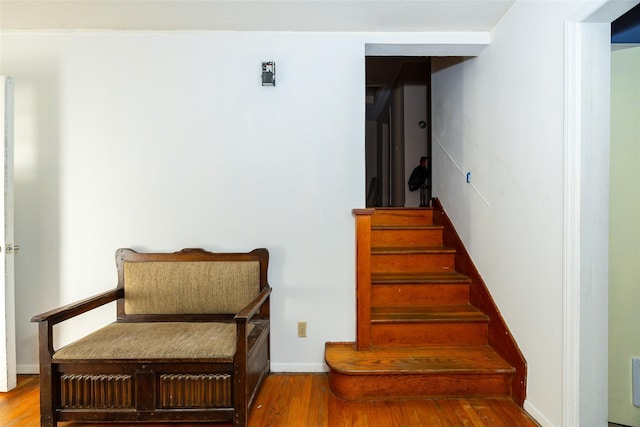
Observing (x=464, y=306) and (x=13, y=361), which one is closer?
(x=13, y=361)

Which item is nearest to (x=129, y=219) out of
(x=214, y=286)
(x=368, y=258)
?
(x=214, y=286)

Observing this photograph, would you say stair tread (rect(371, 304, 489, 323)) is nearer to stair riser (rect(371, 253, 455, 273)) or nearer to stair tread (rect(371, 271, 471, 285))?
stair tread (rect(371, 271, 471, 285))

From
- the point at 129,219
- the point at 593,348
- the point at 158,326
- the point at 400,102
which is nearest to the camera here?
the point at 593,348

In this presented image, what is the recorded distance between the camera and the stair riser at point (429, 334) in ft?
7.38

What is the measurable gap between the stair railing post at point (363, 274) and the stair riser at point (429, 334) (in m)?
0.10

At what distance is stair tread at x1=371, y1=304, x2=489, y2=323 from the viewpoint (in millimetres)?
2230

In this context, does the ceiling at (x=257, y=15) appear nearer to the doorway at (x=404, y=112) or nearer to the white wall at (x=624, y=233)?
the white wall at (x=624, y=233)

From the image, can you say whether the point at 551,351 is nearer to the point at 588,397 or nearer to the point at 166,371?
the point at 588,397

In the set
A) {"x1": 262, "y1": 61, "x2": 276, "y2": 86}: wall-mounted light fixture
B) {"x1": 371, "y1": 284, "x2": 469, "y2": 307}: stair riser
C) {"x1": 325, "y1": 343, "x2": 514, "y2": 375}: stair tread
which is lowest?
{"x1": 325, "y1": 343, "x2": 514, "y2": 375}: stair tread

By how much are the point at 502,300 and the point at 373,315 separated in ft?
2.74

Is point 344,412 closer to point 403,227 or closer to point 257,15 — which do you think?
point 403,227

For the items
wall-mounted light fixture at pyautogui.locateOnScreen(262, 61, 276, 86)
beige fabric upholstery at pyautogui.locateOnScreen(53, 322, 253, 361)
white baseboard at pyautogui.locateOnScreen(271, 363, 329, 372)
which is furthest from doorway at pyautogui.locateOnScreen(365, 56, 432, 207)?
beige fabric upholstery at pyautogui.locateOnScreen(53, 322, 253, 361)

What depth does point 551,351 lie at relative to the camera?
5.54 ft

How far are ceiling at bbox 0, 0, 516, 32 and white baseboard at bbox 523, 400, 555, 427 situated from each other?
2.35m
